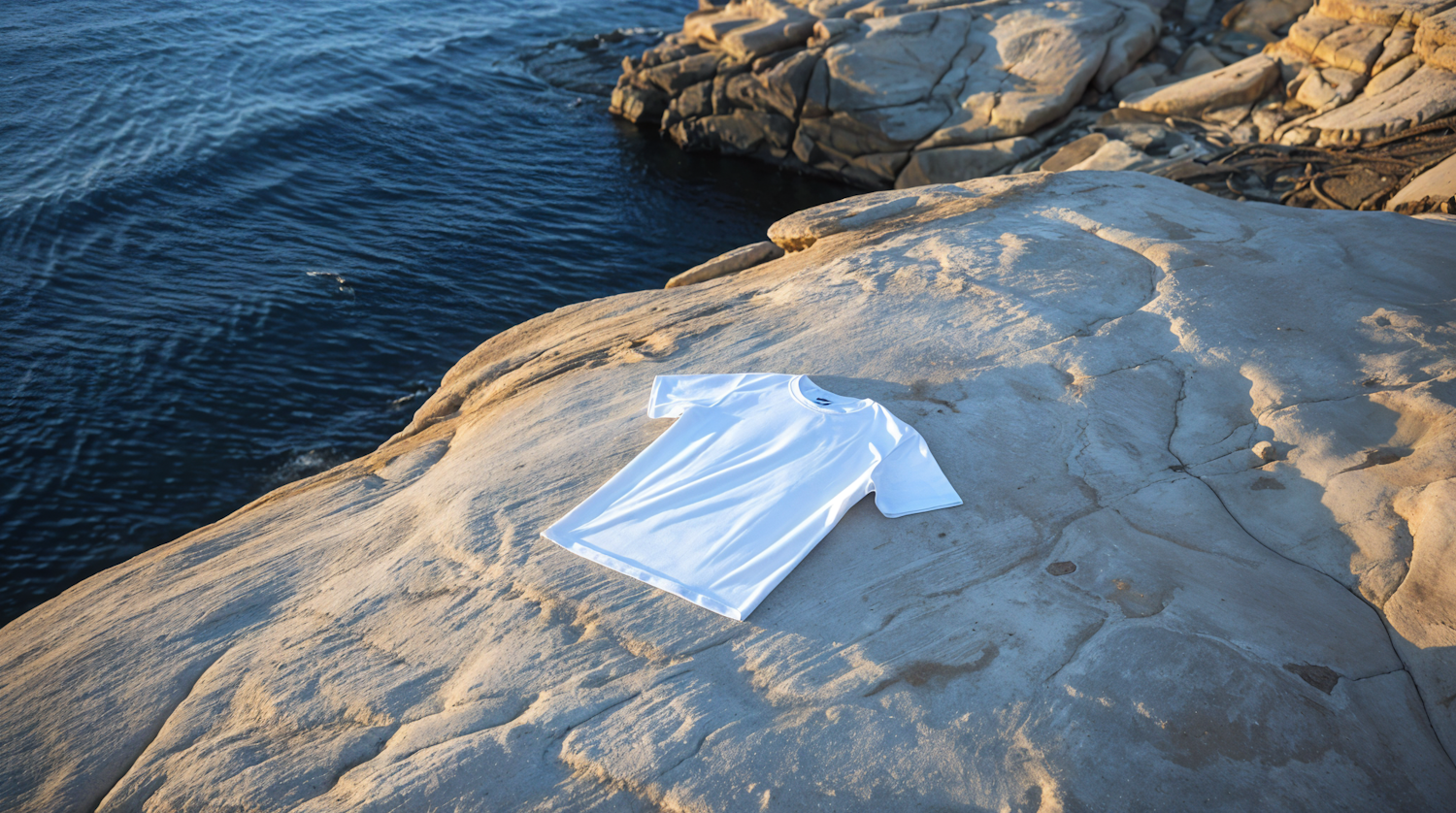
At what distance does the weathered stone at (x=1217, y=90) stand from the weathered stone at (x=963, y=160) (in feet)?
7.47

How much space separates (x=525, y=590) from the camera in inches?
194

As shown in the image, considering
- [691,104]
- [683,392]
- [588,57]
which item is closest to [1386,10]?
[691,104]

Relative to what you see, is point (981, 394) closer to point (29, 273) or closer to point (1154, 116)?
point (1154, 116)

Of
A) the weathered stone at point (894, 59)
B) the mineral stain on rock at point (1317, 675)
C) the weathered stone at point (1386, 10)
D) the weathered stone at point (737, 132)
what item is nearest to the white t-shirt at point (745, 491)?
the mineral stain on rock at point (1317, 675)

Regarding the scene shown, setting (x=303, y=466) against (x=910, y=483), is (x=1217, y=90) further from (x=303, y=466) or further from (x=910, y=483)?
(x=303, y=466)

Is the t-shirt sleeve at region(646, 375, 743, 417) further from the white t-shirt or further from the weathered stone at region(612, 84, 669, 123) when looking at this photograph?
the weathered stone at region(612, 84, 669, 123)

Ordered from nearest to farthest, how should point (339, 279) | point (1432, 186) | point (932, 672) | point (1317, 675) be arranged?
point (1317, 675), point (932, 672), point (1432, 186), point (339, 279)

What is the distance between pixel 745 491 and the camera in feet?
17.3

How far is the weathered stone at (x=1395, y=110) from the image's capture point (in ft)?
37.5

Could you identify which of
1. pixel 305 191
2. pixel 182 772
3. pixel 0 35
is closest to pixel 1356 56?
pixel 182 772

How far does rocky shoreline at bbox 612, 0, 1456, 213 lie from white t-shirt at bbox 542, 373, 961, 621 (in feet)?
30.8

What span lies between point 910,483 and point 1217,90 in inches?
564

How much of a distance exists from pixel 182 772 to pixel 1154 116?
18.0m

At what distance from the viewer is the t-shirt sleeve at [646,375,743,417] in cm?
612
